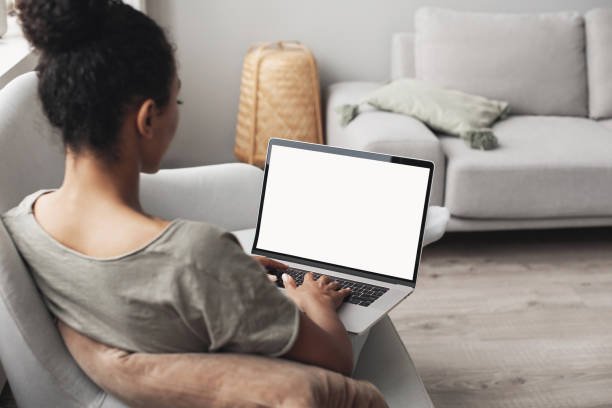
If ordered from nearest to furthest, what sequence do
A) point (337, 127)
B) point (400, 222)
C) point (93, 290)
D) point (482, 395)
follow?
point (93, 290), point (400, 222), point (482, 395), point (337, 127)

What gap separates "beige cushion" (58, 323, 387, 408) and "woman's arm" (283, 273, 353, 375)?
0.08ft

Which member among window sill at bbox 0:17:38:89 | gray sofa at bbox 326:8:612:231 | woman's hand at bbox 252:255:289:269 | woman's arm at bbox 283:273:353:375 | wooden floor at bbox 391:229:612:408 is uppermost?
window sill at bbox 0:17:38:89

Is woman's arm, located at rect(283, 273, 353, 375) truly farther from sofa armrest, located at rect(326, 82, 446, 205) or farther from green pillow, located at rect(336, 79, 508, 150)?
green pillow, located at rect(336, 79, 508, 150)

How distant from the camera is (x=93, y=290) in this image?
833 mm

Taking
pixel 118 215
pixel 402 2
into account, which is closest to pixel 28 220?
pixel 118 215

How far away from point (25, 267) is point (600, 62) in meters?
2.70

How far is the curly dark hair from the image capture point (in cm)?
79

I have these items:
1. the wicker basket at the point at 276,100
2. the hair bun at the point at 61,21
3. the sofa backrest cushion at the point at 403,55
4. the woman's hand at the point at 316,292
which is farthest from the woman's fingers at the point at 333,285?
the sofa backrest cushion at the point at 403,55

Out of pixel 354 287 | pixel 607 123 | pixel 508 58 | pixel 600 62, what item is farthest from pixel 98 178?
pixel 600 62

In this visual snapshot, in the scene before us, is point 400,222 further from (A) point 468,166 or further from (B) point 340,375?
(A) point 468,166

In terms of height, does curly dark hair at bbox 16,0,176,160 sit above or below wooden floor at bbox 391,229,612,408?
above

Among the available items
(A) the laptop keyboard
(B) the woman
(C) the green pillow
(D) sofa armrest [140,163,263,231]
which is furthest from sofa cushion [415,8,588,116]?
(B) the woman

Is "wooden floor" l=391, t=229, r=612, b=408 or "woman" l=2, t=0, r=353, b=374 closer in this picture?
"woman" l=2, t=0, r=353, b=374

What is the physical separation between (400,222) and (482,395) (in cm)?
69
